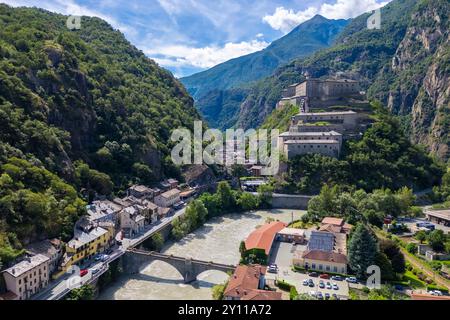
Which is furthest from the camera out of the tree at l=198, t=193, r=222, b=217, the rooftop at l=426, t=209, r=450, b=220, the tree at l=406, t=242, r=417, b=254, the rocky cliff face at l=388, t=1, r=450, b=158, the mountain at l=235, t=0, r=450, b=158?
the mountain at l=235, t=0, r=450, b=158

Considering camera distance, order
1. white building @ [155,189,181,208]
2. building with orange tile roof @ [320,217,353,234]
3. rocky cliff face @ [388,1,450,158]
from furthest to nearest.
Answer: rocky cliff face @ [388,1,450,158]
white building @ [155,189,181,208]
building with orange tile roof @ [320,217,353,234]

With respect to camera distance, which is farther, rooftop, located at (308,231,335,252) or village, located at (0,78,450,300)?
rooftop, located at (308,231,335,252)

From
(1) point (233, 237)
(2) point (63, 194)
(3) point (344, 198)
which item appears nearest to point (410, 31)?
(3) point (344, 198)

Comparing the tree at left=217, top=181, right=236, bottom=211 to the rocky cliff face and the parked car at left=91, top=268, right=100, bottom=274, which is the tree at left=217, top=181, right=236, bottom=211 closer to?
the parked car at left=91, top=268, right=100, bottom=274

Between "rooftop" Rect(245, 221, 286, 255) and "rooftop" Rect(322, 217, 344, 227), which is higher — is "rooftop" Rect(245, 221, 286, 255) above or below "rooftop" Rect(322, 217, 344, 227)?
below

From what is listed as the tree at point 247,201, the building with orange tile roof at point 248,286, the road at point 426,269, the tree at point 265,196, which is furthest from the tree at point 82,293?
the tree at point 265,196

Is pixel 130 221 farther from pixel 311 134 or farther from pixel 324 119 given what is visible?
pixel 324 119

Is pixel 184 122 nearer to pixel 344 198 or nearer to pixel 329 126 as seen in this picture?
pixel 329 126

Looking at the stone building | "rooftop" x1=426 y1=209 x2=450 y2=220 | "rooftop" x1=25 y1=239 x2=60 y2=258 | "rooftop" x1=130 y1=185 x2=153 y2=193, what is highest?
the stone building

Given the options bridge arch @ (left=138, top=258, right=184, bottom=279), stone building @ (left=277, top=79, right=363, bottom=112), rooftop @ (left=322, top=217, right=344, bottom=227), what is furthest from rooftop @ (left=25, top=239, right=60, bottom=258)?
stone building @ (left=277, top=79, right=363, bottom=112)
